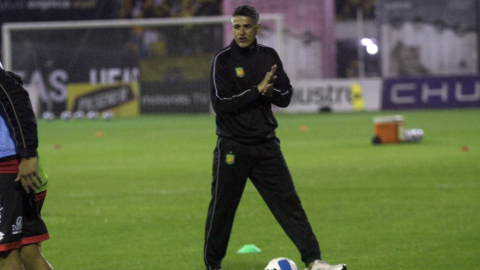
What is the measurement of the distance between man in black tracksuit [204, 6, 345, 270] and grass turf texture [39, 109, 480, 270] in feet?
2.72

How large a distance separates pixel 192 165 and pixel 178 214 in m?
5.47

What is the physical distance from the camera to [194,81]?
30781 millimetres

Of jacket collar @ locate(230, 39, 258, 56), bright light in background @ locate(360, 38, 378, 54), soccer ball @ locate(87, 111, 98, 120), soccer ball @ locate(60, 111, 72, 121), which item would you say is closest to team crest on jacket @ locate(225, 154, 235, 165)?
jacket collar @ locate(230, 39, 258, 56)

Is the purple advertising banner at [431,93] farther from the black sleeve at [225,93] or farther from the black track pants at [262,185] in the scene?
the black sleeve at [225,93]

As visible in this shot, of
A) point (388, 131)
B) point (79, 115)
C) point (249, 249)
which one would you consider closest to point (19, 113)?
point (249, 249)

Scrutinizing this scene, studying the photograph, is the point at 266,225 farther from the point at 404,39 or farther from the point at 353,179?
the point at 404,39

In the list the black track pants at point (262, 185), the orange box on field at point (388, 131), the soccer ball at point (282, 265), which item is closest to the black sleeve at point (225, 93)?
the black track pants at point (262, 185)

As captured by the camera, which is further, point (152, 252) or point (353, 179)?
point (353, 179)

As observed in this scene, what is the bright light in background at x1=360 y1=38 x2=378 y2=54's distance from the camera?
35844 millimetres

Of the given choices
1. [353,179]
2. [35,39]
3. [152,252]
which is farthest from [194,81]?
[152,252]

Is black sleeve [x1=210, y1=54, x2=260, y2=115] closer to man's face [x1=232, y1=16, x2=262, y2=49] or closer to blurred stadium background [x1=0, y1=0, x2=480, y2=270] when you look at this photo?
man's face [x1=232, y1=16, x2=262, y2=49]

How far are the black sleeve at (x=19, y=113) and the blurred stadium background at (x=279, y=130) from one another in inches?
87.6

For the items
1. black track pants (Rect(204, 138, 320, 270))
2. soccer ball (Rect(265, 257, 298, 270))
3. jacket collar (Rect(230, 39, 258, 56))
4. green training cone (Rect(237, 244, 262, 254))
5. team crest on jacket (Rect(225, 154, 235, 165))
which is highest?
jacket collar (Rect(230, 39, 258, 56))

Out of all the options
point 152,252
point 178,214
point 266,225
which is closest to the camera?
point 152,252
